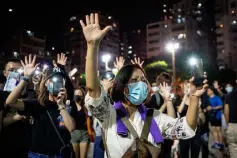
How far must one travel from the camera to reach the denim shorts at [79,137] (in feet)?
21.8

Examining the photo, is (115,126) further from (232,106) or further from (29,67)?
(232,106)

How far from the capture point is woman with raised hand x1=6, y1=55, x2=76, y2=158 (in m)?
3.54

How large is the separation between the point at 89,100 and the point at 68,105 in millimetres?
1740

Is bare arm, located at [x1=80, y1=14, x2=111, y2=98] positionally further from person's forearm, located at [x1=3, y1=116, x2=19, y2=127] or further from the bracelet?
person's forearm, located at [x1=3, y1=116, x2=19, y2=127]

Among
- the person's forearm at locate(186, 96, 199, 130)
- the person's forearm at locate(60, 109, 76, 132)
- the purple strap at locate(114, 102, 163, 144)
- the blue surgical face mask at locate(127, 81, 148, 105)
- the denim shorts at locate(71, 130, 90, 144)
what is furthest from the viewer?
the denim shorts at locate(71, 130, 90, 144)

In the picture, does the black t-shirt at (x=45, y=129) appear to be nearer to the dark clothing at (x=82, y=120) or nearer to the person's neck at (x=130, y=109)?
the person's neck at (x=130, y=109)

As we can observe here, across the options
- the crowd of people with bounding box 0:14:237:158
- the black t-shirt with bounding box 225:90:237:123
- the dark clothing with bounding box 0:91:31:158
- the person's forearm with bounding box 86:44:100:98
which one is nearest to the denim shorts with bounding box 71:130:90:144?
the crowd of people with bounding box 0:14:237:158

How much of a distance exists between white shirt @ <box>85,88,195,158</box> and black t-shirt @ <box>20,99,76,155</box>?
1233 mm

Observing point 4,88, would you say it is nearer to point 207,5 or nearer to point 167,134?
point 167,134

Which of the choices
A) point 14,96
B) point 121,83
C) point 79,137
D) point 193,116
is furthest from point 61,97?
point 79,137

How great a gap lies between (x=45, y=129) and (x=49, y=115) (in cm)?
21

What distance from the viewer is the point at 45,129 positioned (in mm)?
3617

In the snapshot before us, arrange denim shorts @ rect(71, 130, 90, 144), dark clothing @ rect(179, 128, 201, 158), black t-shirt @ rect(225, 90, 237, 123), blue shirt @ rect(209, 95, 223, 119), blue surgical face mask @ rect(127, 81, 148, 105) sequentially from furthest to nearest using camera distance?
blue shirt @ rect(209, 95, 223, 119)
black t-shirt @ rect(225, 90, 237, 123)
denim shorts @ rect(71, 130, 90, 144)
dark clothing @ rect(179, 128, 201, 158)
blue surgical face mask @ rect(127, 81, 148, 105)

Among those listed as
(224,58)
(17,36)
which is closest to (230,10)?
(224,58)
